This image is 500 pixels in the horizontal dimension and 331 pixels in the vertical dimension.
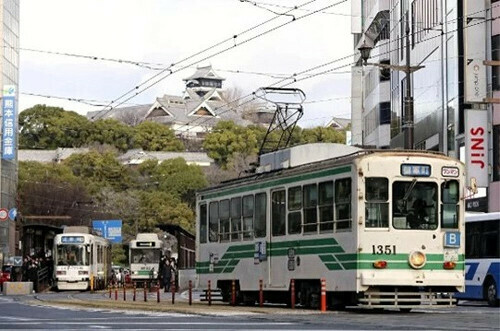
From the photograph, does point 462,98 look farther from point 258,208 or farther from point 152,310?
point 152,310

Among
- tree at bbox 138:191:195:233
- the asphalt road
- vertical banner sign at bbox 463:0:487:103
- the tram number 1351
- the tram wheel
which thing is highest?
vertical banner sign at bbox 463:0:487:103

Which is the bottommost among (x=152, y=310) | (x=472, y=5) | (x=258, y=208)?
(x=152, y=310)

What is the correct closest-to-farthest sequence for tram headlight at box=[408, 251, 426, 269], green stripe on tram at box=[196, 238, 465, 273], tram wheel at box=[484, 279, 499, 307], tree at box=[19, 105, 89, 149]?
green stripe on tram at box=[196, 238, 465, 273] < tram headlight at box=[408, 251, 426, 269] < tram wheel at box=[484, 279, 499, 307] < tree at box=[19, 105, 89, 149]

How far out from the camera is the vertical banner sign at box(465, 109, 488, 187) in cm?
4719

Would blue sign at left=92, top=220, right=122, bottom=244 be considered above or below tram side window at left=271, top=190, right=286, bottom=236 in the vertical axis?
above

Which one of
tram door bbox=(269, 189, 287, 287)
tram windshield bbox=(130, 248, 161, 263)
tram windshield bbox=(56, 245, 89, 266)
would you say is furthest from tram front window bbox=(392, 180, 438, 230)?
tram windshield bbox=(130, 248, 161, 263)

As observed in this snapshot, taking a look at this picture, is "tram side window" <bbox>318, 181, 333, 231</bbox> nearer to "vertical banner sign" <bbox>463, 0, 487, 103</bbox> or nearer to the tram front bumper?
the tram front bumper

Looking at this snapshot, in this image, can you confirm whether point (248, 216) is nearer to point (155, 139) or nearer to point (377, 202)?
point (377, 202)

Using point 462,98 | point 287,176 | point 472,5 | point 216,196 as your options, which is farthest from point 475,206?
point 287,176

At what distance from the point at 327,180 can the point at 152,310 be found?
514 cm

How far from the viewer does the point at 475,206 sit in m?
49.8

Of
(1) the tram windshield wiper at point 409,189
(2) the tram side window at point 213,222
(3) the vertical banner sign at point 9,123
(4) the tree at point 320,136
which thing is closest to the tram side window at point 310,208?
→ (1) the tram windshield wiper at point 409,189

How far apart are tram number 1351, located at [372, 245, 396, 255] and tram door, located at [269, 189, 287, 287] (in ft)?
12.5

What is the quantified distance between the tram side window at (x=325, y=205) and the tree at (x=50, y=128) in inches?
3563
